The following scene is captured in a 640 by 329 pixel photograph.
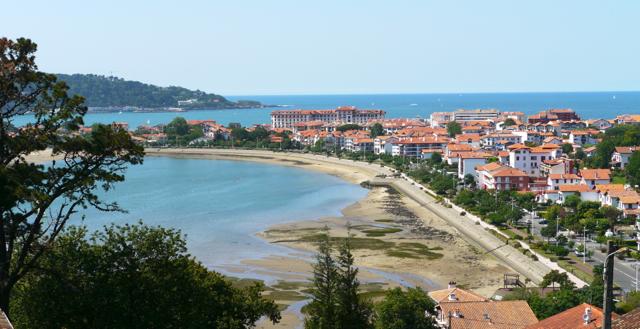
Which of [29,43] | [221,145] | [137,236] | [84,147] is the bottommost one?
[221,145]

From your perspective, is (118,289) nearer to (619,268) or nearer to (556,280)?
(556,280)

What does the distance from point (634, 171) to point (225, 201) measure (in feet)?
88.5

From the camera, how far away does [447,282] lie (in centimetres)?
2822

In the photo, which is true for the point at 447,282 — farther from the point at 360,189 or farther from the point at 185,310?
the point at 360,189

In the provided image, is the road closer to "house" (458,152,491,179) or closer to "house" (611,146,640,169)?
"house" (458,152,491,179)

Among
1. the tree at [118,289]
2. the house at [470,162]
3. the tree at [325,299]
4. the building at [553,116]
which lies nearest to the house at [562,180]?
the house at [470,162]

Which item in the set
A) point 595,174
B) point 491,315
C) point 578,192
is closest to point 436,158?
point 595,174

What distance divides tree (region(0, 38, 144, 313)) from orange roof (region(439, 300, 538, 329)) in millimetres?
10365

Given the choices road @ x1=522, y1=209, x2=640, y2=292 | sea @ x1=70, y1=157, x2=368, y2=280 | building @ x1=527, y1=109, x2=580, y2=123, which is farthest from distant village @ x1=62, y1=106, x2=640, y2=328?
sea @ x1=70, y1=157, x2=368, y2=280

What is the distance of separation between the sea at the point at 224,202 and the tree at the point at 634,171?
Answer: 18.0 metres

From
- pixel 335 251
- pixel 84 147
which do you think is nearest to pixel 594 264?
pixel 335 251

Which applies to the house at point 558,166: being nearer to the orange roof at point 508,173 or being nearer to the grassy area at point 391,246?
the orange roof at point 508,173

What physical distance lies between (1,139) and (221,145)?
3377 inches

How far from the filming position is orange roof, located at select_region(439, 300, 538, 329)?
1939 cm
